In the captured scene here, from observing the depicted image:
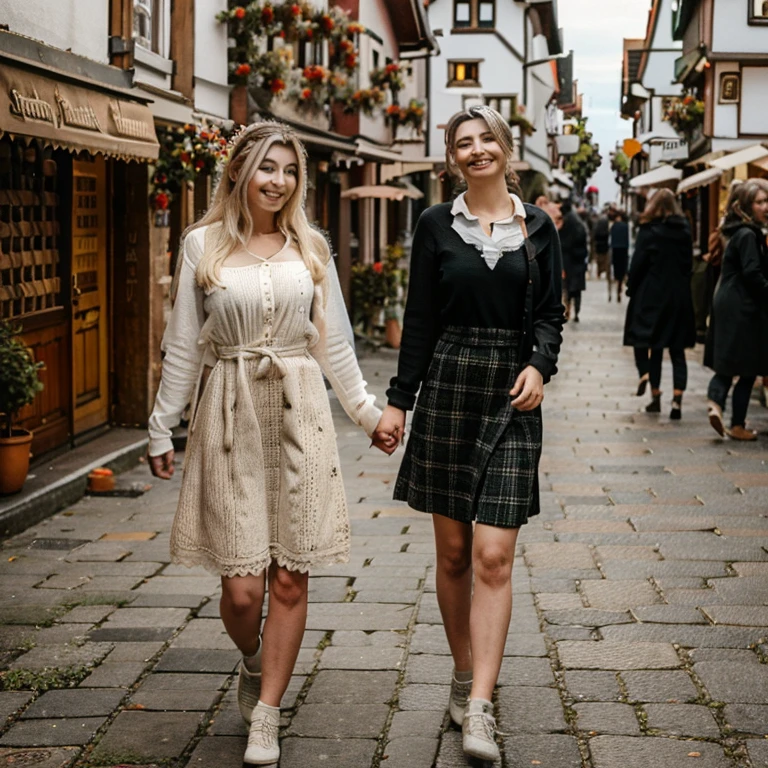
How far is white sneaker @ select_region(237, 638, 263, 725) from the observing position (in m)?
4.47

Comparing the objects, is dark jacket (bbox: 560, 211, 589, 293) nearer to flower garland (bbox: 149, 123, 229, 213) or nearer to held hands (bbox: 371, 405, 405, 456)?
flower garland (bbox: 149, 123, 229, 213)

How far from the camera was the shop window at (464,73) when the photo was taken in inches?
1722

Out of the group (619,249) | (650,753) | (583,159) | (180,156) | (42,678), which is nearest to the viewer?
(650,753)

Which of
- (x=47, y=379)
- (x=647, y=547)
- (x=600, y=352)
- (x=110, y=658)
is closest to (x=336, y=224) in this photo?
(x=600, y=352)

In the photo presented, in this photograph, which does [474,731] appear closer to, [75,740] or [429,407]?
[429,407]

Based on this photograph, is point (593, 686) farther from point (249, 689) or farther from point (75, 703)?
point (75, 703)

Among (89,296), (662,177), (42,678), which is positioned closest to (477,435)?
(42,678)

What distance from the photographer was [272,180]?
4352 millimetres

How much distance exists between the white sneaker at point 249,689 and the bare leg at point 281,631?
0.13 meters

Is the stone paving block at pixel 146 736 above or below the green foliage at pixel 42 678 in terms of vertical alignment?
above

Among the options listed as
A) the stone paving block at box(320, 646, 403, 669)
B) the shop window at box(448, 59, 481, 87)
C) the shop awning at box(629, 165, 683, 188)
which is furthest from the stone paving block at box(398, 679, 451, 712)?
the shop window at box(448, 59, 481, 87)

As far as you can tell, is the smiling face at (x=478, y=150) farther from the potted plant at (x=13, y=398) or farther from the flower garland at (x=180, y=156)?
the flower garland at (x=180, y=156)

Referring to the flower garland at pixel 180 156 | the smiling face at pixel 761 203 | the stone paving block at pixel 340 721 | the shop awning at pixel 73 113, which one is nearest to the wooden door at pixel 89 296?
the flower garland at pixel 180 156

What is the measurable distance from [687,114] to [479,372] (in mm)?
26111
